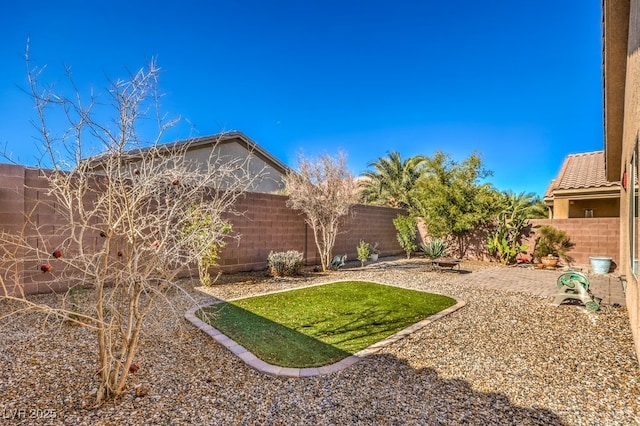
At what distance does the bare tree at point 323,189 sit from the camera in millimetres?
11078

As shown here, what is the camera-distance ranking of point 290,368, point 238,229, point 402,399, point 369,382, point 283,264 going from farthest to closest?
Result: point 238,229
point 283,264
point 290,368
point 369,382
point 402,399

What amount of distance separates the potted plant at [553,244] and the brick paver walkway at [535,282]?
4.58 feet

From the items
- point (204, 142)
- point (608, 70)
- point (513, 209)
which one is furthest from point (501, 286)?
point (204, 142)

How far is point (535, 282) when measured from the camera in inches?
377

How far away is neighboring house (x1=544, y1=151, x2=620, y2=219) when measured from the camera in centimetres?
1382

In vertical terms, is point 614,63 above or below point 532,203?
above

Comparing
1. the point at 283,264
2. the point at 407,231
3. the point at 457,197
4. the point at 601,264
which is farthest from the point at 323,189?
the point at 601,264

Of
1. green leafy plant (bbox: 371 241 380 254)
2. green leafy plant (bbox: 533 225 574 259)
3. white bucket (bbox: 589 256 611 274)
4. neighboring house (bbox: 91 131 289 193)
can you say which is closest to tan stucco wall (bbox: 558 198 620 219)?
green leafy plant (bbox: 533 225 574 259)

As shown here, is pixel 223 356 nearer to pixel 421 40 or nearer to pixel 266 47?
pixel 266 47

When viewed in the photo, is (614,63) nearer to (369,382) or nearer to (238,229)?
(369,382)

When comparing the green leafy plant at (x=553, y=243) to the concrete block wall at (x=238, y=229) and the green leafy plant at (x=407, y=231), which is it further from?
the concrete block wall at (x=238, y=229)

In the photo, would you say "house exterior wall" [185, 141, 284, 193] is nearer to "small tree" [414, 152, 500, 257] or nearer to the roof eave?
"small tree" [414, 152, 500, 257]

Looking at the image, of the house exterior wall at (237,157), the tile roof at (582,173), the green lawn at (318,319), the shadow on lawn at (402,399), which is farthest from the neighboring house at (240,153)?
the tile roof at (582,173)

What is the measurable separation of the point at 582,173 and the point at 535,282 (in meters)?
9.69
